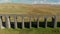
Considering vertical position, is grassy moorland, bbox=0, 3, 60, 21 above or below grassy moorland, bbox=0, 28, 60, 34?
above

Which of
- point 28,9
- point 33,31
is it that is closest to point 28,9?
point 28,9

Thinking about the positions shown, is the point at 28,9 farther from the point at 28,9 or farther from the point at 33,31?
the point at 33,31

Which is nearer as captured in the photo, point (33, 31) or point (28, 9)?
point (33, 31)

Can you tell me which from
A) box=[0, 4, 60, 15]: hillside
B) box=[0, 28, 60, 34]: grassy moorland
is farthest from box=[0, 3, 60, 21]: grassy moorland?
box=[0, 28, 60, 34]: grassy moorland

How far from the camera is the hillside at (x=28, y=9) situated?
42.1 feet

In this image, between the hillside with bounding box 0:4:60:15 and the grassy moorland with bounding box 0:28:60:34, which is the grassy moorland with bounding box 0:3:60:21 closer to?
the hillside with bounding box 0:4:60:15

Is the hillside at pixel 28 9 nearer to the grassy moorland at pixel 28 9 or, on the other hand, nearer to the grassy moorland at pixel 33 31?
the grassy moorland at pixel 28 9

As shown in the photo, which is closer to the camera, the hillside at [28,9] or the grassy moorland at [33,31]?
the grassy moorland at [33,31]

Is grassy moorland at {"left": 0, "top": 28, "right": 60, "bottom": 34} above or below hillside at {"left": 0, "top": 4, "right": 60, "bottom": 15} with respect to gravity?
below

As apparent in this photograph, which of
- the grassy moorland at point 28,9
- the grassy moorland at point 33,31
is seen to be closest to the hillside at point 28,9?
the grassy moorland at point 28,9

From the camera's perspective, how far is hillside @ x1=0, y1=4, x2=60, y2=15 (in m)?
12.8

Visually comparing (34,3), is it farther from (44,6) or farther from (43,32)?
(43,32)

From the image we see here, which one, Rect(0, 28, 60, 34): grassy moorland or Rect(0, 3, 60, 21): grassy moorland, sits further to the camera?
Rect(0, 3, 60, 21): grassy moorland

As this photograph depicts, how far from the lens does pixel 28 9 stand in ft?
43.5
